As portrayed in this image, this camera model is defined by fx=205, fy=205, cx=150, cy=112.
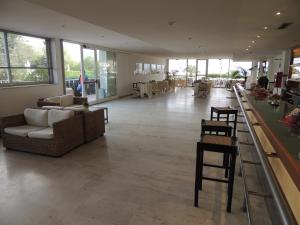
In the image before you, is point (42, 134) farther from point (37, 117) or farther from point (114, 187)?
point (114, 187)

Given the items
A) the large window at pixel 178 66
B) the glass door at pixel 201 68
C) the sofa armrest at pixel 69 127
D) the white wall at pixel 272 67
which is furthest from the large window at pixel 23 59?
the glass door at pixel 201 68

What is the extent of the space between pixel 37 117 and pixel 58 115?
0.52 m

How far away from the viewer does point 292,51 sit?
31.4 feet

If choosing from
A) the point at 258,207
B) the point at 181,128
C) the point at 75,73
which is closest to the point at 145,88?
the point at 75,73

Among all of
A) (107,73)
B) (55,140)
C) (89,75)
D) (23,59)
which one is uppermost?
(23,59)

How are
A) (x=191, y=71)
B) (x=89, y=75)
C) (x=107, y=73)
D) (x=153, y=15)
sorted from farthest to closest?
(x=191, y=71) → (x=107, y=73) → (x=89, y=75) → (x=153, y=15)

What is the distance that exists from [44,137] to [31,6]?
222 centimetres

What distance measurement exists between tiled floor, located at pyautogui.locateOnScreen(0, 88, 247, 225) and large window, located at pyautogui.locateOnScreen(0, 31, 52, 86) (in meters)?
2.57

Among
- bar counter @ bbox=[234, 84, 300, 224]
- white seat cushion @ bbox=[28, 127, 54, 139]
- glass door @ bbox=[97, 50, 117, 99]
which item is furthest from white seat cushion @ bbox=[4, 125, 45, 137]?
glass door @ bbox=[97, 50, 117, 99]

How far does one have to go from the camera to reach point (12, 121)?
13.3 ft

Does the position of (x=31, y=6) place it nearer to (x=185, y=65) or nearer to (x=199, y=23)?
(x=199, y=23)

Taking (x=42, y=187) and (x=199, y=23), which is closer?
(x=42, y=187)

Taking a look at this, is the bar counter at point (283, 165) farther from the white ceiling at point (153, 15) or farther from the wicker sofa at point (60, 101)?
the wicker sofa at point (60, 101)

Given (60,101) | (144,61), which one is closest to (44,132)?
(60,101)
